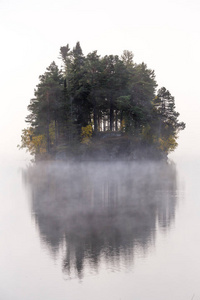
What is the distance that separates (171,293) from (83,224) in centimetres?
1300

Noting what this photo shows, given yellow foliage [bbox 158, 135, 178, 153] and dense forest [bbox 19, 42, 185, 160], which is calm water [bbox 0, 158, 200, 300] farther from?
yellow foliage [bbox 158, 135, 178, 153]

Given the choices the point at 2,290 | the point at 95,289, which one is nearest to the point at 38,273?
the point at 2,290

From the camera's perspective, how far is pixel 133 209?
36875mm

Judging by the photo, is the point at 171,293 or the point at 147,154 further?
the point at 147,154

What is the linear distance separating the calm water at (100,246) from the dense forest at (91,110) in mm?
46941

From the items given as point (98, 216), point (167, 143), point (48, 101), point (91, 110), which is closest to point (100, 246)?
point (98, 216)

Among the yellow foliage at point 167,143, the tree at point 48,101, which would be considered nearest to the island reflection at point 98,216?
the tree at point 48,101

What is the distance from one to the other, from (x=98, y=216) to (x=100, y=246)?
9.04 metres

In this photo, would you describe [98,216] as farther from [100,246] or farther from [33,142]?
[33,142]

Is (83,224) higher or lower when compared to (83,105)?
lower

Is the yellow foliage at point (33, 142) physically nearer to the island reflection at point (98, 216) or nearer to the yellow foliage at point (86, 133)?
the yellow foliage at point (86, 133)

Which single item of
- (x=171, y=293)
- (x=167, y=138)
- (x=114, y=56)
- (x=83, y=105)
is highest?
(x=114, y=56)

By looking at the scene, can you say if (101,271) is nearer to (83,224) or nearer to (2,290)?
(2,290)

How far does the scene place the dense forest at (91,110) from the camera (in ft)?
301
